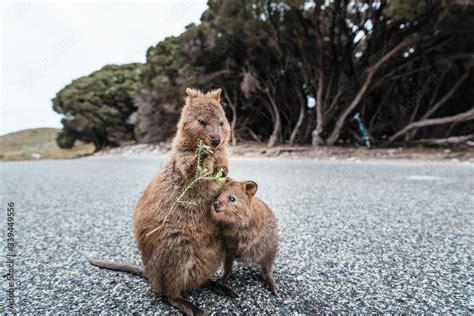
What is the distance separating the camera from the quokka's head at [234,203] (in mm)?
1578

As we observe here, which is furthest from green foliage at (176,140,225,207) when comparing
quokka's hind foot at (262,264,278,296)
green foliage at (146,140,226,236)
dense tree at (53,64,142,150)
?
dense tree at (53,64,142,150)

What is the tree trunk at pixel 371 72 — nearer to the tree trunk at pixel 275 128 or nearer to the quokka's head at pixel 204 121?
the tree trunk at pixel 275 128

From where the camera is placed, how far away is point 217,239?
5.40 feet

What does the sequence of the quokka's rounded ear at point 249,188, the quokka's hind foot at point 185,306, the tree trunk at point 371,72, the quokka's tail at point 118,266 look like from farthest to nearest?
1. the tree trunk at point 371,72
2. the quokka's tail at point 118,266
3. the quokka's rounded ear at point 249,188
4. the quokka's hind foot at point 185,306

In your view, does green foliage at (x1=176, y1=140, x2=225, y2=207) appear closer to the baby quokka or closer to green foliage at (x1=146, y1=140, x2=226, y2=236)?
green foliage at (x1=146, y1=140, x2=226, y2=236)

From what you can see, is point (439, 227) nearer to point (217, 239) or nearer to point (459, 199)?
point (459, 199)

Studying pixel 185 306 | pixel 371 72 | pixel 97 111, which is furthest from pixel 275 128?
pixel 97 111

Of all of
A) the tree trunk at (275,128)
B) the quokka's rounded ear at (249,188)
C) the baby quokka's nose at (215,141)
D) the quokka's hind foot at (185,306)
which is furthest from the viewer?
the tree trunk at (275,128)

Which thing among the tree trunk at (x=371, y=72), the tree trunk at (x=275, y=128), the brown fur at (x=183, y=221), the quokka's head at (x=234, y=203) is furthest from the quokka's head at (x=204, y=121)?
the tree trunk at (x=275, y=128)

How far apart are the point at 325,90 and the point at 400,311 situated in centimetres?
1480

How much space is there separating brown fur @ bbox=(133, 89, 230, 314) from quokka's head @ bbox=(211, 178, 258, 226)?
0.06 m

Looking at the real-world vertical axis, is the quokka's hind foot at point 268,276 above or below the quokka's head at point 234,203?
below

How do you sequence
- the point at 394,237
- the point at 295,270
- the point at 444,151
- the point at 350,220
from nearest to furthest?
the point at 295,270 < the point at 394,237 < the point at 350,220 < the point at 444,151

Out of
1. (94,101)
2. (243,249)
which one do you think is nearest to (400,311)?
(243,249)
